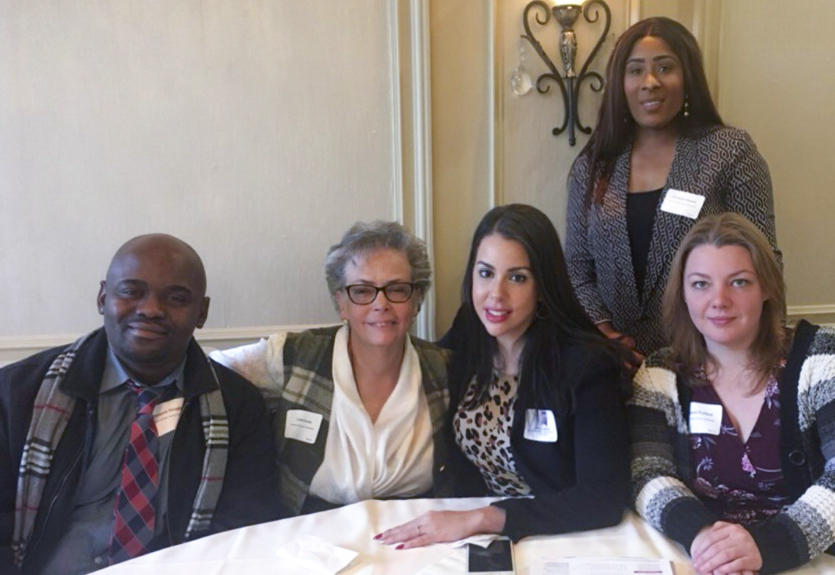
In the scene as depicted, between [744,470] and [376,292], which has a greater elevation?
[376,292]

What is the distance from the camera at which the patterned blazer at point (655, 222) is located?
2.22m

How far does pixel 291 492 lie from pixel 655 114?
1589 millimetres

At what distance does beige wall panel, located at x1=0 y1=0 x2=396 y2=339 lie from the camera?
7.45 ft

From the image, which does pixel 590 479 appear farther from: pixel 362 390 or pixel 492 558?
pixel 362 390

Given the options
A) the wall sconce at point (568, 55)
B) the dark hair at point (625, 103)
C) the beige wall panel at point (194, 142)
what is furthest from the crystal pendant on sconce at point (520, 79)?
the beige wall panel at point (194, 142)

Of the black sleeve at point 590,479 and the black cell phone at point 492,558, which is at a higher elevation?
the black sleeve at point 590,479

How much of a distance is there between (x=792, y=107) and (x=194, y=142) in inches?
87.2

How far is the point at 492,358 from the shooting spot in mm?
1963

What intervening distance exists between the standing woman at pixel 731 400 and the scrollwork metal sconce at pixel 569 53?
A: 94 cm

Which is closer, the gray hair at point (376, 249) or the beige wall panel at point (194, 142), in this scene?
the gray hair at point (376, 249)

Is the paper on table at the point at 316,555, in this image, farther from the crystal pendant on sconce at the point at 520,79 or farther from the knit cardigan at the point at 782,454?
the crystal pendant on sconce at the point at 520,79

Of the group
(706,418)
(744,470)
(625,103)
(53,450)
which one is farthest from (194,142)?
(744,470)

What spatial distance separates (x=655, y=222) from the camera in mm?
2266

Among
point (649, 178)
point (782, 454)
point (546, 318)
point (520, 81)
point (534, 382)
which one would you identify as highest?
point (520, 81)
